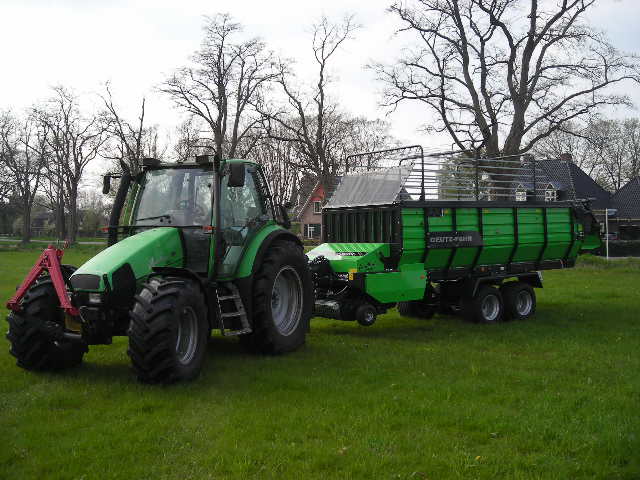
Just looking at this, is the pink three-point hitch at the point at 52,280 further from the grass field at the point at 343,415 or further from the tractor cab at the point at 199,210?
the tractor cab at the point at 199,210

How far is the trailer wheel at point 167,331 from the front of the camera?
647 centimetres

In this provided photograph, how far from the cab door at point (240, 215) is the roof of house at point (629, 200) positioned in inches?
1874

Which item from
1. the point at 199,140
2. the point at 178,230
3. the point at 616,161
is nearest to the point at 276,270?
the point at 178,230

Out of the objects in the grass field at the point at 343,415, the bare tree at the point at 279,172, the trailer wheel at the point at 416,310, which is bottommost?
the grass field at the point at 343,415

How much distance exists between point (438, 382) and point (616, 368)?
A: 96.4 inches

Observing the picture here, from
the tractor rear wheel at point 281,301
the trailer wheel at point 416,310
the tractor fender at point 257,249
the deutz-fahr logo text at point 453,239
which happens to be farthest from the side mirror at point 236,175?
the trailer wheel at point 416,310

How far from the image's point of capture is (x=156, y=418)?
230 inches

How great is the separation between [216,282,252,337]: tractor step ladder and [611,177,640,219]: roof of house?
159ft

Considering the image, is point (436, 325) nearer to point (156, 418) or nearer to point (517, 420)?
point (517, 420)

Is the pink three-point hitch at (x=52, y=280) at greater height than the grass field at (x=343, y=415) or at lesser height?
greater

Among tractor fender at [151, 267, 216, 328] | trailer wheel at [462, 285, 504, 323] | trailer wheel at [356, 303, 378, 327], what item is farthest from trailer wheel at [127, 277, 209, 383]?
trailer wheel at [462, 285, 504, 323]

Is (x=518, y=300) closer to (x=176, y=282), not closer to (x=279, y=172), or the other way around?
(x=176, y=282)

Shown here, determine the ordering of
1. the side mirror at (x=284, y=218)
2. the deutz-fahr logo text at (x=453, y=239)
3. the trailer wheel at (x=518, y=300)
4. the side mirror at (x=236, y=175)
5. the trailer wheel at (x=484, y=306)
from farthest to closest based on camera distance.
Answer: the trailer wheel at (x=518, y=300), the trailer wheel at (x=484, y=306), the deutz-fahr logo text at (x=453, y=239), the side mirror at (x=284, y=218), the side mirror at (x=236, y=175)

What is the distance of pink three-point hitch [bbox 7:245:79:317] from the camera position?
6891 millimetres
